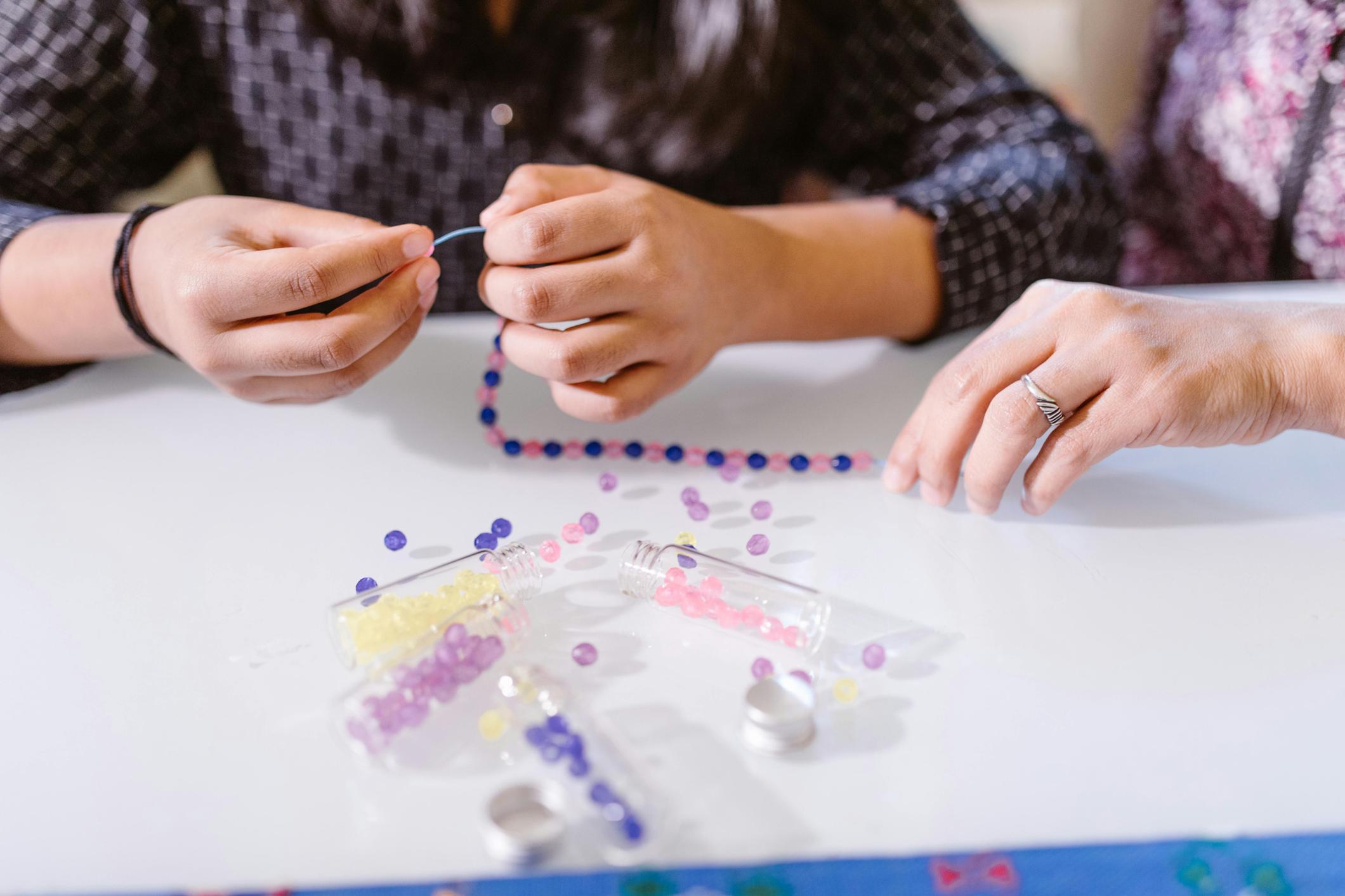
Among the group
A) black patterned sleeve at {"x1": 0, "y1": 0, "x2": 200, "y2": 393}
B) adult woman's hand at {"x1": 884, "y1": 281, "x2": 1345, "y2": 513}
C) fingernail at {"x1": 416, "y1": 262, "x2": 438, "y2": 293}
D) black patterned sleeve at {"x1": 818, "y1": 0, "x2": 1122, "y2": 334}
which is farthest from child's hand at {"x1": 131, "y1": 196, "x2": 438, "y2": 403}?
black patterned sleeve at {"x1": 818, "y1": 0, "x2": 1122, "y2": 334}

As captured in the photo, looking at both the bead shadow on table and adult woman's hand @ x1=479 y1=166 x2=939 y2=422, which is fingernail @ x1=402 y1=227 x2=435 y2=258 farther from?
the bead shadow on table

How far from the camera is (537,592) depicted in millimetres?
709

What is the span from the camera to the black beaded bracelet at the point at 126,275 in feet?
2.77

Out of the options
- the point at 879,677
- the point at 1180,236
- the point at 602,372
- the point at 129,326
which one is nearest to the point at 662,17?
the point at 602,372

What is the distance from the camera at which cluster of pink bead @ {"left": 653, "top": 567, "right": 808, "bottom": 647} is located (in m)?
0.67

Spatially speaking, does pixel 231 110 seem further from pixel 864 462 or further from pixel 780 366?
pixel 864 462

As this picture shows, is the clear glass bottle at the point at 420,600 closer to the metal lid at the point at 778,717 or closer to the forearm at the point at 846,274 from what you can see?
the metal lid at the point at 778,717

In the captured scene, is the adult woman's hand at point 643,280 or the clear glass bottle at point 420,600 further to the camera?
the adult woman's hand at point 643,280

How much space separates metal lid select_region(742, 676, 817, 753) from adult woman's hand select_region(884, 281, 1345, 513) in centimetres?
27

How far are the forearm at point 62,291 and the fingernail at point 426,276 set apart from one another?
294mm

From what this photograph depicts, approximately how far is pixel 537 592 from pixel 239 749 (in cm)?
22

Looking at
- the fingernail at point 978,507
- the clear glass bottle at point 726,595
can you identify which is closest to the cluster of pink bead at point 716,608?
the clear glass bottle at point 726,595

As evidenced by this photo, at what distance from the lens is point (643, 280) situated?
79cm

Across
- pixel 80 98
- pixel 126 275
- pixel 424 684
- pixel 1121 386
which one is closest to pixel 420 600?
pixel 424 684
